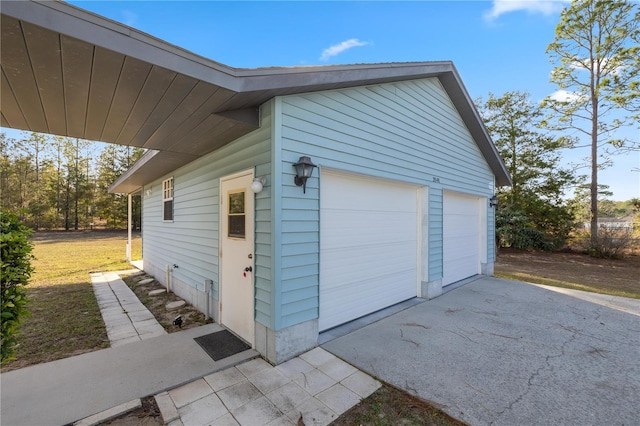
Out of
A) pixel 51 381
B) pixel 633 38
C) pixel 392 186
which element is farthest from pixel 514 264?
pixel 51 381

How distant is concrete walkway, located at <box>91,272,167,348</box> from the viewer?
3826mm

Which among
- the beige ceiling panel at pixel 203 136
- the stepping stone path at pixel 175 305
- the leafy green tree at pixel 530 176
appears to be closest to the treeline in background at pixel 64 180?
the stepping stone path at pixel 175 305

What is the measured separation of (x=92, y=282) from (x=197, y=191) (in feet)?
16.1

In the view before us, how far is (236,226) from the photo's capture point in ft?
12.4

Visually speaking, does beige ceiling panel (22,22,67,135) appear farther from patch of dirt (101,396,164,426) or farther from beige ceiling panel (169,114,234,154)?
patch of dirt (101,396,164,426)

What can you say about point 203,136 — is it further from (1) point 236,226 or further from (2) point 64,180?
(2) point 64,180

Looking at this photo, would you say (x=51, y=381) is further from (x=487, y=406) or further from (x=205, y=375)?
(x=487, y=406)

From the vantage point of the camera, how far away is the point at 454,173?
6.28 metres

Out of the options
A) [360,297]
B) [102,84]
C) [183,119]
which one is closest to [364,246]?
[360,297]

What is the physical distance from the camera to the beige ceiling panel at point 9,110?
7.22 ft

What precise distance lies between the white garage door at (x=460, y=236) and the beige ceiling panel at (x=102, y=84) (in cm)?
613

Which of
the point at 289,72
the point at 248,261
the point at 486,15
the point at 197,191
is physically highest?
the point at 486,15

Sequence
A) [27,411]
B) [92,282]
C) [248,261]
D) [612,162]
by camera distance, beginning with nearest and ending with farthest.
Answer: [27,411] < [248,261] < [92,282] < [612,162]

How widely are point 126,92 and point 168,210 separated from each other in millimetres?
4650
